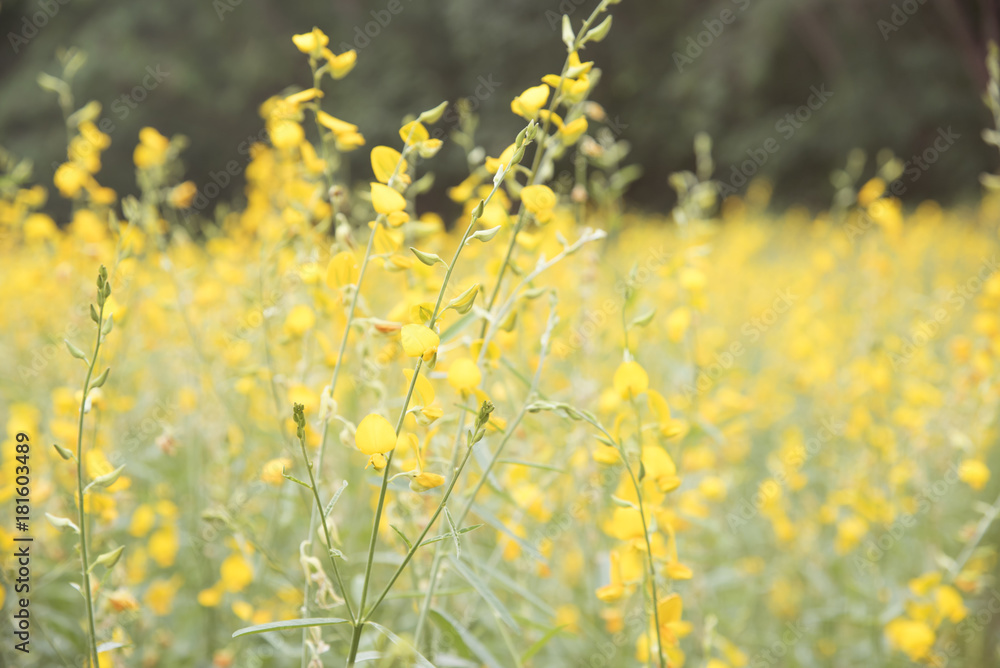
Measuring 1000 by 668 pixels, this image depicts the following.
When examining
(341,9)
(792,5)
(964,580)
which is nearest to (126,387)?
(964,580)

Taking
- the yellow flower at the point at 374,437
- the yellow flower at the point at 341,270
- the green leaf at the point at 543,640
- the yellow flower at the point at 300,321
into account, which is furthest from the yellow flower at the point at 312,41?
the green leaf at the point at 543,640

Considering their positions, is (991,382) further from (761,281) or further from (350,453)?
(761,281)

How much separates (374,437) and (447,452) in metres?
0.55

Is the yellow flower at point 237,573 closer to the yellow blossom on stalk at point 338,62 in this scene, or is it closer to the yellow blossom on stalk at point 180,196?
the yellow blossom on stalk at point 338,62

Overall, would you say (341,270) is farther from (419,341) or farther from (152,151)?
(152,151)

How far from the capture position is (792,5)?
817cm

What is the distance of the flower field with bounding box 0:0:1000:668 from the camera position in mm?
853

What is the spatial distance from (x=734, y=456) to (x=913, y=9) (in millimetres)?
9812

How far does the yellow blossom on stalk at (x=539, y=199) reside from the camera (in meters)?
0.83

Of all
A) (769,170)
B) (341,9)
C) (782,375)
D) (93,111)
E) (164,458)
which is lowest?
(782,375)

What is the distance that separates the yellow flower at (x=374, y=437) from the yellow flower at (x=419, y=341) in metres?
0.08

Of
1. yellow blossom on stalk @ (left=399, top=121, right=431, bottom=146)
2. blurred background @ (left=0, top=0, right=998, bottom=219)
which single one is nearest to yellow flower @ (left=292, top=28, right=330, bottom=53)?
yellow blossom on stalk @ (left=399, top=121, right=431, bottom=146)

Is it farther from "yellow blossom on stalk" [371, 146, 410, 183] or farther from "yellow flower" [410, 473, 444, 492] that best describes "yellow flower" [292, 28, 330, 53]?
"yellow flower" [410, 473, 444, 492]

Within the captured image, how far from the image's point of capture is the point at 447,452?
47.4 inches
